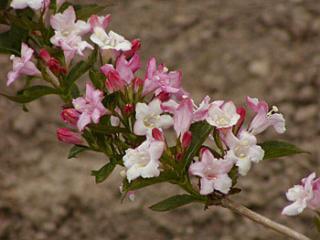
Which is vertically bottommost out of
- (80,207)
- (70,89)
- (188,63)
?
(80,207)

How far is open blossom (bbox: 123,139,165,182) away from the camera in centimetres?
112

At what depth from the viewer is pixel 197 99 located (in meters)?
3.21

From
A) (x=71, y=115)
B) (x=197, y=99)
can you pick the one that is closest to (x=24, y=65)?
(x=71, y=115)

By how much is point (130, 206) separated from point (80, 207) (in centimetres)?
19

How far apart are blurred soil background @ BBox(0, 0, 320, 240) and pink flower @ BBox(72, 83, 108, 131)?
1643mm

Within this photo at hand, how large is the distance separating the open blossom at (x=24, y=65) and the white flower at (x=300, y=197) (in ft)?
1.52

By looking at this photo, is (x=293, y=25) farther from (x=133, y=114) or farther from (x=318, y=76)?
(x=133, y=114)

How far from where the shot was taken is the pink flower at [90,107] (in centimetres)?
117

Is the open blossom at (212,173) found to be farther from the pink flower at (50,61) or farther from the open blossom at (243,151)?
the pink flower at (50,61)

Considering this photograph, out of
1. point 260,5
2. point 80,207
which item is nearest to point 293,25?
point 260,5

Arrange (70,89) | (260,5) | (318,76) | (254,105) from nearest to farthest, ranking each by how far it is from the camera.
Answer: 1. (254,105)
2. (70,89)
3. (318,76)
4. (260,5)

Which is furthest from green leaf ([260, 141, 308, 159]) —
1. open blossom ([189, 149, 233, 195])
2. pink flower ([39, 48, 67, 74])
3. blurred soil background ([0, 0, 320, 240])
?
blurred soil background ([0, 0, 320, 240])

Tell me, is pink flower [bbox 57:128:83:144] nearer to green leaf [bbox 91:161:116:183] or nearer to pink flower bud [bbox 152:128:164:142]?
green leaf [bbox 91:161:116:183]

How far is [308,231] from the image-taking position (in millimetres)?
2867
